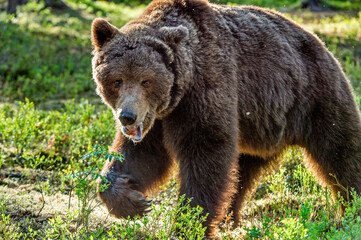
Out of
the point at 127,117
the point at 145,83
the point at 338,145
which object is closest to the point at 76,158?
the point at 145,83

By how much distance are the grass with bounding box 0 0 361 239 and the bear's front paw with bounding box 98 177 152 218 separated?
0.16 m

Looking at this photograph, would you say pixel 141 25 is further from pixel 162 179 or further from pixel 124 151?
pixel 162 179

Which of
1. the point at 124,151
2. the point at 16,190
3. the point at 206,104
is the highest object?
the point at 206,104

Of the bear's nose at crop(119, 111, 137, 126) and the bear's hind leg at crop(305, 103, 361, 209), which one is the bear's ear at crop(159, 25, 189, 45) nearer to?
the bear's nose at crop(119, 111, 137, 126)

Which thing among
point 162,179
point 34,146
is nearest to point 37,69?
point 34,146

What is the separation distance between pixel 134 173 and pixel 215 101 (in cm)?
110

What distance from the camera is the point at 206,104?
14.2ft

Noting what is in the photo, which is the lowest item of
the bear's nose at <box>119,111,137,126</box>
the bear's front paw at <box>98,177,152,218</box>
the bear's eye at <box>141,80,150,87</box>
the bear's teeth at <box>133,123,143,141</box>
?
the bear's front paw at <box>98,177,152,218</box>

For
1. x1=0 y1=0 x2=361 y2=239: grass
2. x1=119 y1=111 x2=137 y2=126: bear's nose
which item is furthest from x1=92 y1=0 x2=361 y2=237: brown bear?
x1=0 y1=0 x2=361 y2=239: grass

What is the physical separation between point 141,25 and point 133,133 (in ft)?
3.38

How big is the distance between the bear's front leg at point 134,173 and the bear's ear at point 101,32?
911 millimetres

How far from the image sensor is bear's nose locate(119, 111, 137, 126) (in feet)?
12.8

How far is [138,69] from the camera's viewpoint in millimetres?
4125

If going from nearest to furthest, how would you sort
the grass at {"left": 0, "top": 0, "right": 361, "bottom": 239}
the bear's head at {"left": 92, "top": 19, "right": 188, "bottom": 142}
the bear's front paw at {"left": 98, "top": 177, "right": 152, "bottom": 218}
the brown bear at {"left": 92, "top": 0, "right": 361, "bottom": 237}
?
1. the grass at {"left": 0, "top": 0, "right": 361, "bottom": 239}
2. the bear's head at {"left": 92, "top": 19, "right": 188, "bottom": 142}
3. the brown bear at {"left": 92, "top": 0, "right": 361, "bottom": 237}
4. the bear's front paw at {"left": 98, "top": 177, "right": 152, "bottom": 218}
